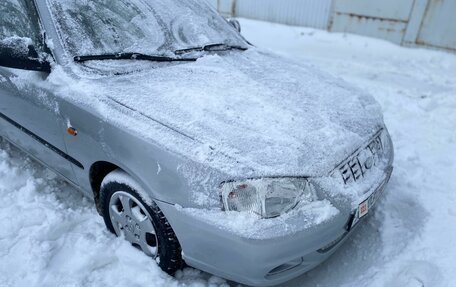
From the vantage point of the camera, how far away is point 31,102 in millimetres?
2357

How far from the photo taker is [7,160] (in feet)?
10.2

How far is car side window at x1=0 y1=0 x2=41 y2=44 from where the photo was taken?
2.28 meters

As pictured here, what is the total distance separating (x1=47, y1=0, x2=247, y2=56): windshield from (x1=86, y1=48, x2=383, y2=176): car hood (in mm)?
219

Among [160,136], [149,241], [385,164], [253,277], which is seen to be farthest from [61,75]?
[385,164]

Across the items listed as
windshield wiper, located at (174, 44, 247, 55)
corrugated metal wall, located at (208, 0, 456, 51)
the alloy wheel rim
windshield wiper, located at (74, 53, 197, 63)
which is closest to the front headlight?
the alloy wheel rim

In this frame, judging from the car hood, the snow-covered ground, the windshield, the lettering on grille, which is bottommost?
the snow-covered ground

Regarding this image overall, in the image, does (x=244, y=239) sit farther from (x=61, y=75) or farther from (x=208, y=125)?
(x=61, y=75)

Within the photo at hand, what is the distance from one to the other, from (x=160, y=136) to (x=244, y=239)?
64 centimetres

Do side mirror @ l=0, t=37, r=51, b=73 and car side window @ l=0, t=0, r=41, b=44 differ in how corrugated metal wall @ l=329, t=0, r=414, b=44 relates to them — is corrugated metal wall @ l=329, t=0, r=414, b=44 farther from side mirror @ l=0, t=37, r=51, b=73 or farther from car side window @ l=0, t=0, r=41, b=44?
side mirror @ l=0, t=37, r=51, b=73

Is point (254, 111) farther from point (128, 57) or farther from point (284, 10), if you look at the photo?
point (284, 10)

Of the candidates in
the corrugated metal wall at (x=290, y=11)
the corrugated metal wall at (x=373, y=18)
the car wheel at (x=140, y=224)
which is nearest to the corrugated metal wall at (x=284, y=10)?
the corrugated metal wall at (x=290, y=11)

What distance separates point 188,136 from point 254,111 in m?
0.47

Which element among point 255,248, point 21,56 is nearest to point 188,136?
point 255,248

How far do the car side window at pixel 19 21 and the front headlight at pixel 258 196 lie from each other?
4.97 feet
